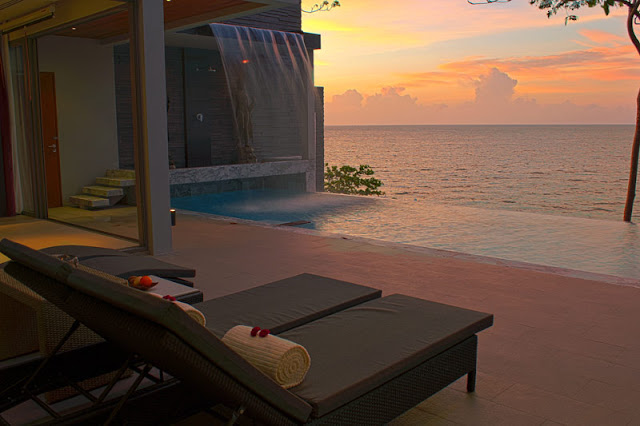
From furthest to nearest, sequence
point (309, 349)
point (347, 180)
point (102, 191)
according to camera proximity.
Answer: point (347, 180), point (102, 191), point (309, 349)

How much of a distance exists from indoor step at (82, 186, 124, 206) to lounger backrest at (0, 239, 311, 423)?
15.3ft

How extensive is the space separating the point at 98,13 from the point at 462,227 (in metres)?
5.34

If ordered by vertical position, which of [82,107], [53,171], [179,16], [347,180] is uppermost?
[179,16]

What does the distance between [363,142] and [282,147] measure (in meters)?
44.4

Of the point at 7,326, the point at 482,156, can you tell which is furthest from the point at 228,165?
the point at 482,156

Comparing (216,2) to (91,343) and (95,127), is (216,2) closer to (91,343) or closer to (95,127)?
(95,127)

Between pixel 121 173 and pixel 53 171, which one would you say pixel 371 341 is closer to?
pixel 121 173

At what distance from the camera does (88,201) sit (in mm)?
7898

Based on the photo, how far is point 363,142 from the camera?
187ft

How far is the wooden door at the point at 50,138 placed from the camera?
8242 millimetres

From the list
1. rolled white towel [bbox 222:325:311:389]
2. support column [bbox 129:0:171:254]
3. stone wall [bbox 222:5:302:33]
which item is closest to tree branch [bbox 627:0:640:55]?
stone wall [bbox 222:5:302:33]

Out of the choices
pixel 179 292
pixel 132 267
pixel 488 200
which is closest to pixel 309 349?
pixel 179 292

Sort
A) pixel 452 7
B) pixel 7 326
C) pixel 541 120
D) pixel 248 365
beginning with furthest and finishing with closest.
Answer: pixel 541 120 → pixel 452 7 → pixel 7 326 → pixel 248 365

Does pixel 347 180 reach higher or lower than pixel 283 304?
lower
